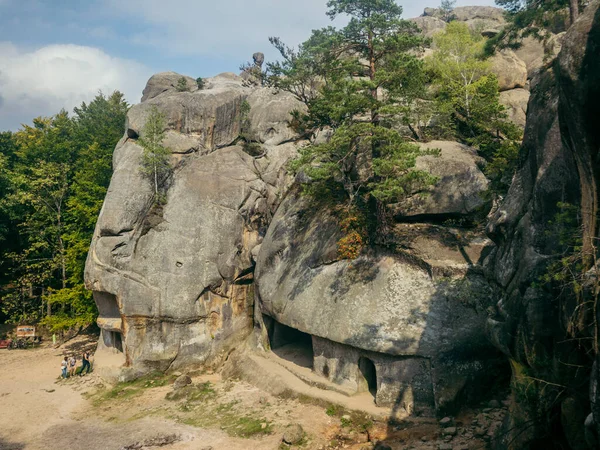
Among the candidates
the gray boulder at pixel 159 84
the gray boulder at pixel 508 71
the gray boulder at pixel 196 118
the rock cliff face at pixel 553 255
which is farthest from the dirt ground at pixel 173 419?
the gray boulder at pixel 159 84

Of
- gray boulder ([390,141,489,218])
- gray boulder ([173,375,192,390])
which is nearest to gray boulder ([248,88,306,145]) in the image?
gray boulder ([390,141,489,218])

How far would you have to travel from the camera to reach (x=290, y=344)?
24500 mm

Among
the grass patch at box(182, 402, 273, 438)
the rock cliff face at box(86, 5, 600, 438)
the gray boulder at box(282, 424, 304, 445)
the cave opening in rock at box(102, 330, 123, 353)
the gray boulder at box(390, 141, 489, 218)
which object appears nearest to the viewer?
the rock cliff face at box(86, 5, 600, 438)

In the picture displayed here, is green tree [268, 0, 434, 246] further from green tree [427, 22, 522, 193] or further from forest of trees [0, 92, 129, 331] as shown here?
forest of trees [0, 92, 129, 331]

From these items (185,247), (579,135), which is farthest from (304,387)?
(579,135)

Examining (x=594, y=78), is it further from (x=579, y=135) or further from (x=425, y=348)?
(x=425, y=348)

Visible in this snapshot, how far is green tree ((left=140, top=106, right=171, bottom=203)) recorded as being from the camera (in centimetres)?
2553

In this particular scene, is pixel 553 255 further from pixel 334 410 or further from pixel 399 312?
pixel 334 410

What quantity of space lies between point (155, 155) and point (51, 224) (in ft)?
40.3

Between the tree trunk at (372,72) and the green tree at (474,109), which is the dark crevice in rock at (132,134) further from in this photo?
the green tree at (474,109)

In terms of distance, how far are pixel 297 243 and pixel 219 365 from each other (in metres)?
8.23

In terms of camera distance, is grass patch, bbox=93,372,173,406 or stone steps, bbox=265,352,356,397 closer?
stone steps, bbox=265,352,356,397

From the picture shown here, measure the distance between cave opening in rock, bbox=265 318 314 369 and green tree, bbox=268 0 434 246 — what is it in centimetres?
777

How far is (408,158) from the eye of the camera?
56.0 feet
